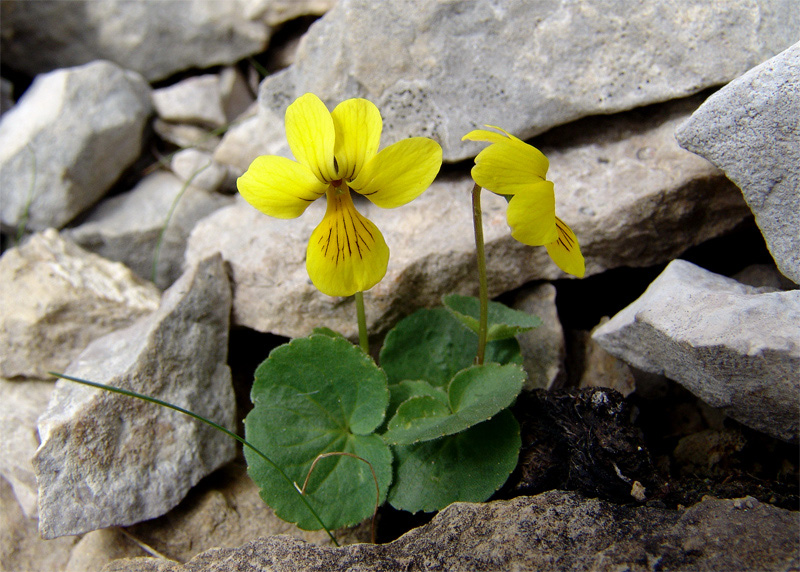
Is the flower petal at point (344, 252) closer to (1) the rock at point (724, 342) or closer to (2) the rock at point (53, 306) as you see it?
(1) the rock at point (724, 342)

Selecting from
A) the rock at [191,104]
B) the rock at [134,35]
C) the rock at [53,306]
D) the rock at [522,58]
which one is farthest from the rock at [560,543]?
the rock at [134,35]

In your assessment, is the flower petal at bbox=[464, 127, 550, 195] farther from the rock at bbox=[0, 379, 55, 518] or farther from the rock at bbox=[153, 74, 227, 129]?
the rock at bbox=[153, 74, 227, 129]

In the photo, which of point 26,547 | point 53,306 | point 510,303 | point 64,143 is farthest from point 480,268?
point 64,143

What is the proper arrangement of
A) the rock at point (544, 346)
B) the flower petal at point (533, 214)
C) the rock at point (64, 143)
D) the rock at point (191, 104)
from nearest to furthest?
1. the flower petal at point (533, 214)
2. the rock at point (544, 346)
3. the rock at point (64, 143)
4. the rock at point (191, 104)

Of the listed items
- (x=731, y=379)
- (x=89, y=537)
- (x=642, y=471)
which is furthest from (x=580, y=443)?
(x=89, y=537)

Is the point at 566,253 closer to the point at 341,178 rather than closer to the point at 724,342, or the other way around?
the point at 724,342
